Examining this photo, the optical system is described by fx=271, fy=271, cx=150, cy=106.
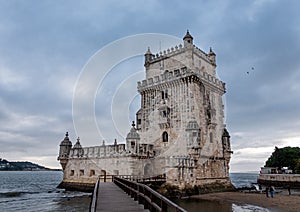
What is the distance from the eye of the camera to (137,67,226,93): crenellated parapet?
1325 inches

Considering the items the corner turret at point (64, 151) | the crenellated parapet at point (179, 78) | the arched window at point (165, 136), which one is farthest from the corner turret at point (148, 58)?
the corner turret at point (64, 151)

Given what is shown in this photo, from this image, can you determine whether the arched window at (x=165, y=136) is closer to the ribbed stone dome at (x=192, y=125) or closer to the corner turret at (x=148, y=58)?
the ribbed stone dome at (x=192, y=125)

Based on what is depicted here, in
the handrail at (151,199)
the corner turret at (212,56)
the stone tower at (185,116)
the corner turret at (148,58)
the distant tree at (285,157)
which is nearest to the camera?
the handrail at (151,199)

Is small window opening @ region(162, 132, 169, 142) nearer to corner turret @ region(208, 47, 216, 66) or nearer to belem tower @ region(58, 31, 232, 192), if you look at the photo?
belem tower @ region(58, 31, 232, 192)

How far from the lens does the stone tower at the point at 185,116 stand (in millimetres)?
30983

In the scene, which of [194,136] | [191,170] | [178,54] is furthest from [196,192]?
[178,54]

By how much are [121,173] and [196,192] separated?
29.7 feet

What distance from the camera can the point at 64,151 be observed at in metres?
42.0

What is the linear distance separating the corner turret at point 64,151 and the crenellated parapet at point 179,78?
14.6m

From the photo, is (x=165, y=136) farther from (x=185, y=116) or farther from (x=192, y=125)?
(x=192, y=125)

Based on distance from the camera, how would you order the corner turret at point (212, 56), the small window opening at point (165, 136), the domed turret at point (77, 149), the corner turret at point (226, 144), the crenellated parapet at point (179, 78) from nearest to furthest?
the crenellated parapet at point (179, 78) < the small window opening at point (165, 136) < the corner turret at point (226, 144) < the domed turret at point (77, 149) < the corner turret at point (212, 56)

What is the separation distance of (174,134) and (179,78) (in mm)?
7007

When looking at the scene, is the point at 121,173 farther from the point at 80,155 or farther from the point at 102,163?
the point at 80,155

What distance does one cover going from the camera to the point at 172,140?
3338cm
